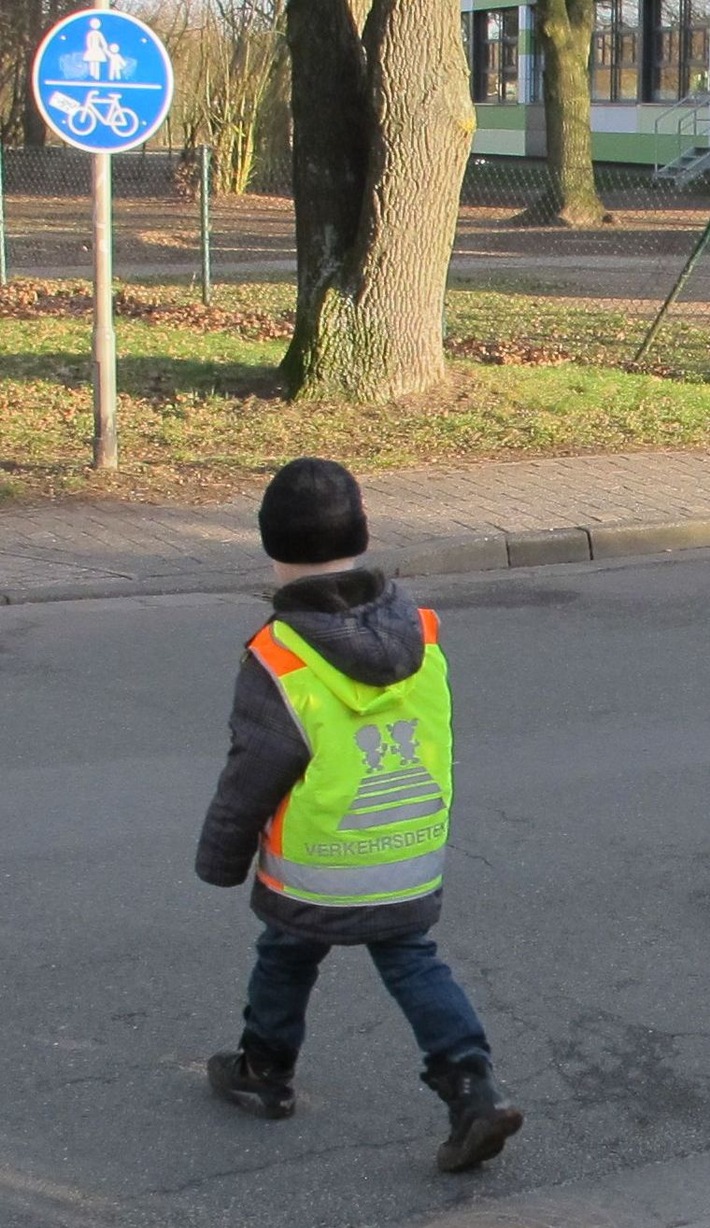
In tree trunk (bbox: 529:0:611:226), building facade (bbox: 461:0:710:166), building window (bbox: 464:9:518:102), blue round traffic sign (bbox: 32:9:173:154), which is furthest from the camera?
building window (bbox: 464:9:518:102)

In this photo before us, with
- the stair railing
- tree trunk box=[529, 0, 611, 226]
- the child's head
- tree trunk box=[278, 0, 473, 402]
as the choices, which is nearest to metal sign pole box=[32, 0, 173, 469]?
tree trunk box=[278, 0, 473, 402]

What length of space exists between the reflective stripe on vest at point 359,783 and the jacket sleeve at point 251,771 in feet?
0.08

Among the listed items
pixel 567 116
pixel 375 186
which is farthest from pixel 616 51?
pixel 375 186

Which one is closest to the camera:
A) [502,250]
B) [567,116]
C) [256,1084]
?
[256,1084]

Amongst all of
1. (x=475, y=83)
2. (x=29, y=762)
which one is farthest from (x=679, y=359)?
(x=475, y=83)

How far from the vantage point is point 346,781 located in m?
3.38

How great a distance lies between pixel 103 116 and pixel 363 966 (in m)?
6.85

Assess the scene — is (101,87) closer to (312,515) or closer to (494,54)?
(312,515)

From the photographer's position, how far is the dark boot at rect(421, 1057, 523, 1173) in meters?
3.51

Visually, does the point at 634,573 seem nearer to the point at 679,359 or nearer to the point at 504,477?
the point at 504,477

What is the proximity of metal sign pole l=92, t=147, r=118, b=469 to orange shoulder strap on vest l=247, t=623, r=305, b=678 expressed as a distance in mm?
7304

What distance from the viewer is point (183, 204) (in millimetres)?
36188

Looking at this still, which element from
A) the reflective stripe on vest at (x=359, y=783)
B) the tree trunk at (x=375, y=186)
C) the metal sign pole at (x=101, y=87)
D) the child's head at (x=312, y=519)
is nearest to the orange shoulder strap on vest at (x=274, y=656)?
the reflective stripe on vest at (x=359, y=783)

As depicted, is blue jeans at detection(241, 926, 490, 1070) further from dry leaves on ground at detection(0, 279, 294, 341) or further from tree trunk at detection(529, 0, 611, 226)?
tree trunk at detection(529, 0, 611, 226)
